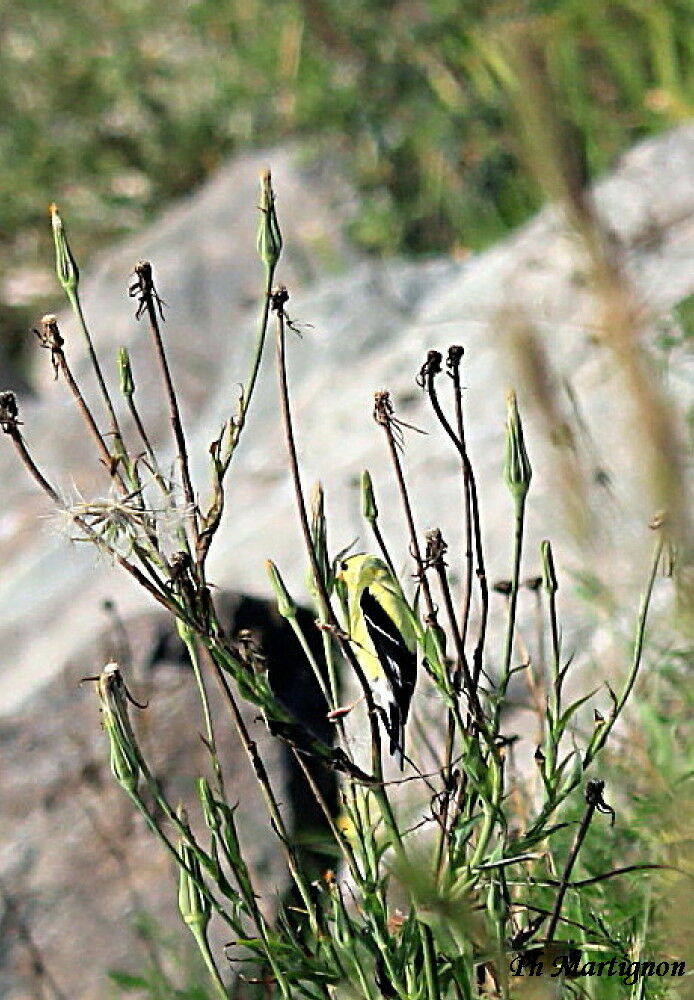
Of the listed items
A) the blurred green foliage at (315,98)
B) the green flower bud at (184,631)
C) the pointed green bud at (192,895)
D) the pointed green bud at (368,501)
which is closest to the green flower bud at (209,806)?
the pointed green bud at (192,895)

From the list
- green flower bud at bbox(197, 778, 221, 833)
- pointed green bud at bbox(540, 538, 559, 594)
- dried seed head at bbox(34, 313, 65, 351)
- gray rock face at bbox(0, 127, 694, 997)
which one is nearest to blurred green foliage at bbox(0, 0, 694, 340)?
gray rock face at bbox(0, 127, 694, 997)

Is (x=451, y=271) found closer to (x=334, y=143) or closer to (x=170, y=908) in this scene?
(x=334, y=143)

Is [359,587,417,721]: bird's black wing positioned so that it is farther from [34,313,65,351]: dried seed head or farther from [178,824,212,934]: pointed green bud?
[34,313,65,351]: dried seed head

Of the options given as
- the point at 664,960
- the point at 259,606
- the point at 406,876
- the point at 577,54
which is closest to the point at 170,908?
→ the point at 259,606

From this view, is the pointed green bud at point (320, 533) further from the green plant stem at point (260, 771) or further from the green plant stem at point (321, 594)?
the green plant stem at point (260, 771)

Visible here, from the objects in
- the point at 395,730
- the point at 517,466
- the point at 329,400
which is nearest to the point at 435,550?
the point at 517,466
